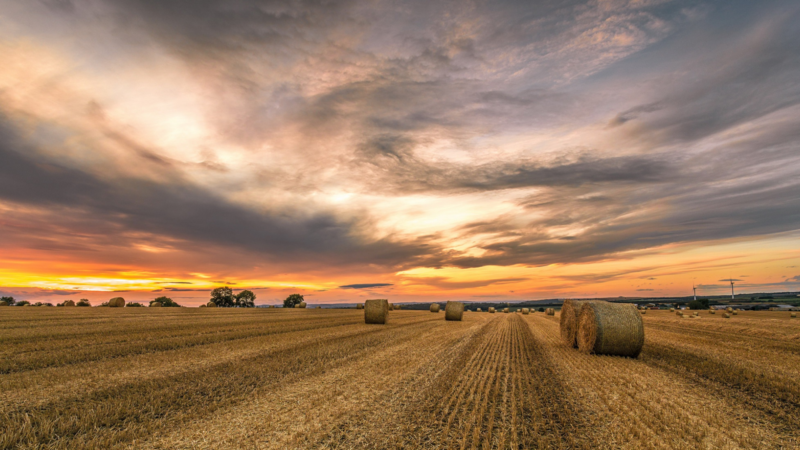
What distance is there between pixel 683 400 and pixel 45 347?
17953mm

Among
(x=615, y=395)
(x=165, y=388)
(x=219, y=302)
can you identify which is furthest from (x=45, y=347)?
(x=219, y=302)

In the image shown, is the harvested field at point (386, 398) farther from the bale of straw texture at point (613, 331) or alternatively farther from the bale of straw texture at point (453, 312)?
the bale of straw texture at point (453, 312)

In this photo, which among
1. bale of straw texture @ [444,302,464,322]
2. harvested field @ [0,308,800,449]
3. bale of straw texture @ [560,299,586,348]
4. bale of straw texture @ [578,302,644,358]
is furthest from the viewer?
bale of straw texture @ [444,302,464,322]

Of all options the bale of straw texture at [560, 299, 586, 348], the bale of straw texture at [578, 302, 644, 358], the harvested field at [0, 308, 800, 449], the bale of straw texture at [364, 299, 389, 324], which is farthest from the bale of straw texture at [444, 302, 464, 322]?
the harvested field at [0, 308, 800, 449]

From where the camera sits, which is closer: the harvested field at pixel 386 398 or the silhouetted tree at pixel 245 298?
the harvested field at pixel 386 398

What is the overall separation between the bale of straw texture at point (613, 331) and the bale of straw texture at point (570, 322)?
3.56 ft

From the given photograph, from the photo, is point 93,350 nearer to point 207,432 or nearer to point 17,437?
point 17,437

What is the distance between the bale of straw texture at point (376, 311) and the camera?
2417 centimetres

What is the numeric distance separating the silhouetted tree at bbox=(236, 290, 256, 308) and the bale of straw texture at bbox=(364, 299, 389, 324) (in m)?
66.4

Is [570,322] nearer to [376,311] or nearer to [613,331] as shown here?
[613,331]

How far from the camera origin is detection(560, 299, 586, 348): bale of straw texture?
47.9 feet

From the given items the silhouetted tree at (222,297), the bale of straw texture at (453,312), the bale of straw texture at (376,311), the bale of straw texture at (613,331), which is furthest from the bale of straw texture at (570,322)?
the silhouetted tree at (222,297)

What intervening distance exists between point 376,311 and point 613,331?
15.2m

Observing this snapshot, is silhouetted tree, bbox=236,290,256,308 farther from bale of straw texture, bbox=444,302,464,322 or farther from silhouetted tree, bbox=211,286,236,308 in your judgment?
bale of straw texture, bbox=444,302,464,322
